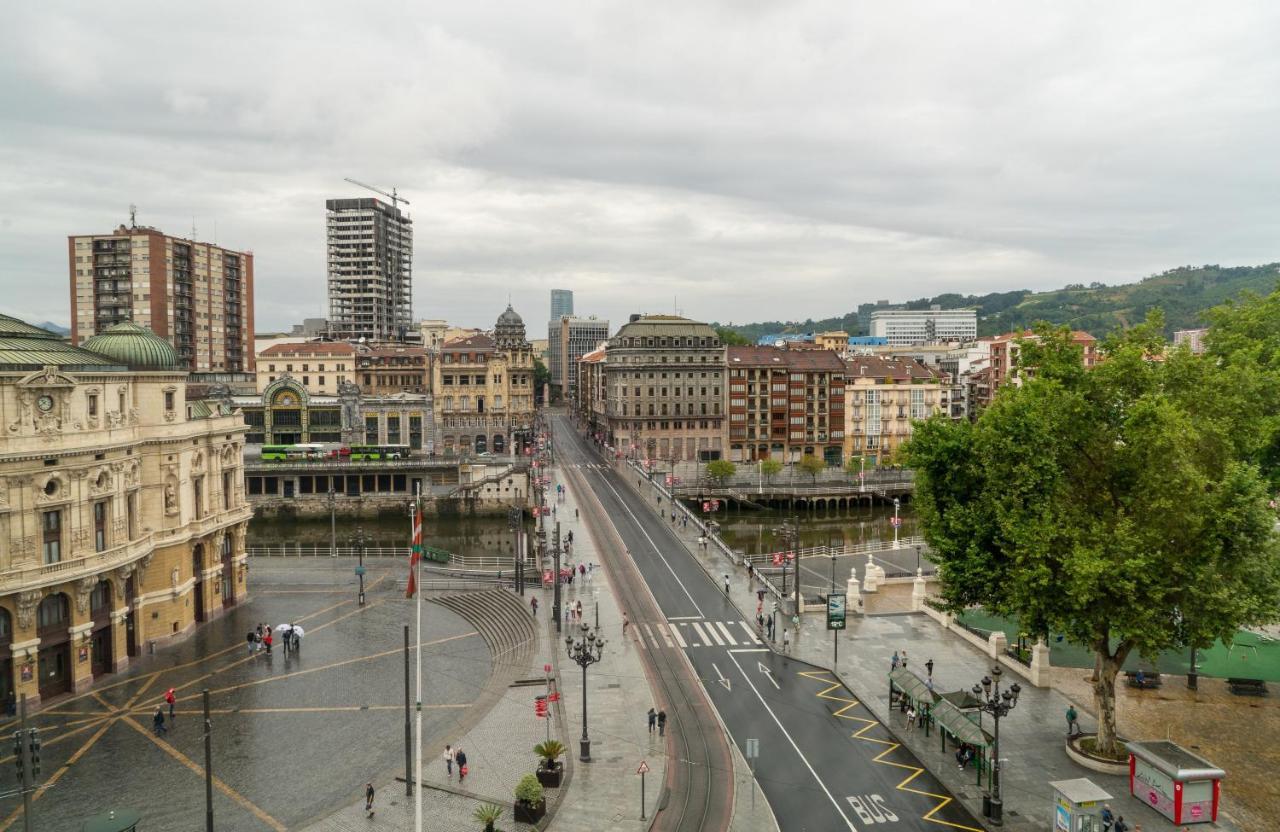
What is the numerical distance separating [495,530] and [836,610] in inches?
2340

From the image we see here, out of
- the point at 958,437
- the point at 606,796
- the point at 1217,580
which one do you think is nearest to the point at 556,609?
the point at 606,796

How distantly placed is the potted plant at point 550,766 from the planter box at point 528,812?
2.36m

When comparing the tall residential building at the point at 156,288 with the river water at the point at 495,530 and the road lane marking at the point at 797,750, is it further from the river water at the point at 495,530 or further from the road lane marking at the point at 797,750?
the road lane marking at the point at 797,750

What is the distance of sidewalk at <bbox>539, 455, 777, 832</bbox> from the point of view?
31656mm

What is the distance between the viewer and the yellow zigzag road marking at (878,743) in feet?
105

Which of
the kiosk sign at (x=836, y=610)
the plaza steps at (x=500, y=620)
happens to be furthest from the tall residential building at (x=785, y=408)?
the kiosk sign at (x=836, y=610)

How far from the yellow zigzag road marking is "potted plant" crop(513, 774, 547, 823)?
562 inches

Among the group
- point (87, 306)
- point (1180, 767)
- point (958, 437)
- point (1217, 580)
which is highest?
point (87, 306)

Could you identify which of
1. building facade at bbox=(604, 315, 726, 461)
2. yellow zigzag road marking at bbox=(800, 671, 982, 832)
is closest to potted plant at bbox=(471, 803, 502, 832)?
yellow zigzag road marking at bbox=(800, 671, 982, 832)

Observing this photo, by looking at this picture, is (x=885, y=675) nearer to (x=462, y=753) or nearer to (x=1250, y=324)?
(x=462, y=753)

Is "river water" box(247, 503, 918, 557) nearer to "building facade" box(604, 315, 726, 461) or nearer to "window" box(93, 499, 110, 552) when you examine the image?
"building facade" box(604, 315, 726, 461)

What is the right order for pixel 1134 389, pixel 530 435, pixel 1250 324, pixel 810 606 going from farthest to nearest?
pixel 530 435 < pixel 810 606 < pixel 1250 324 < pixel 1134 389

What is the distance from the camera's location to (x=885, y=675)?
4659 centimetres

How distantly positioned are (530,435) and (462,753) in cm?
10326
